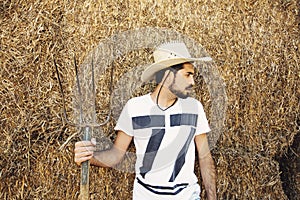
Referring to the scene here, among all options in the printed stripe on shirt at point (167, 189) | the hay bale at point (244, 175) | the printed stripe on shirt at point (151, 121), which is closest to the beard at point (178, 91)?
the printed stripe on shirt at point (151, 121)

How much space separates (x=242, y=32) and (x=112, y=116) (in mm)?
812

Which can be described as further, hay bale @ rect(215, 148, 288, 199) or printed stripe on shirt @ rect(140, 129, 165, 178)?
hay bale @ rect(215, 148, 288, 199)

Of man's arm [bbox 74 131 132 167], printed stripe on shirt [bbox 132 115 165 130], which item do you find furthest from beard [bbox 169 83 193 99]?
man's arm [bbox 74 131 132 167]

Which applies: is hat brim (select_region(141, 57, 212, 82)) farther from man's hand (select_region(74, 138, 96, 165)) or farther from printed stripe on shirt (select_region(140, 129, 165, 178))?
man's hand (select_region(74, 138, 96, 165))

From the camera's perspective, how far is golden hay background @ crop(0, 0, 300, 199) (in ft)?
9.00

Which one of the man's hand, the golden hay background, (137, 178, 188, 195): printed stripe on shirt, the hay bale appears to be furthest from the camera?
the hay bale

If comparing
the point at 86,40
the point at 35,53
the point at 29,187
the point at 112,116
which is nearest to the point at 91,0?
the point at 86,40

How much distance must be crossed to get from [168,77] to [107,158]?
0.45 metres

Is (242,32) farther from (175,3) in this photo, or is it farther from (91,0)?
(91,0)

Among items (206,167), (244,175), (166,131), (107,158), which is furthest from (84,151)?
(244,175)

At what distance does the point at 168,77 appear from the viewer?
8.13ft

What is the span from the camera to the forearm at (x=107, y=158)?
2475 millimetres

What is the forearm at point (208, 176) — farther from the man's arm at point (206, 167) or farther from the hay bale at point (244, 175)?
the hay bale at point (244, 175)

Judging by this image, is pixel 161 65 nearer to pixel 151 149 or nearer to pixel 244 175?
pixel 151 149
